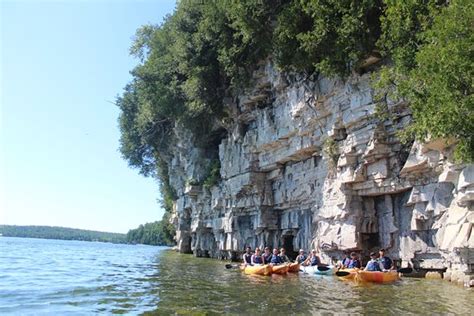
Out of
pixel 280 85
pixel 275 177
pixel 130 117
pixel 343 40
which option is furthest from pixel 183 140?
pixel 343 40

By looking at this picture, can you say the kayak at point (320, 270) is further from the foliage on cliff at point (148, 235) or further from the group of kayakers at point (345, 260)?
the foliage on cliff at point (148, 235)

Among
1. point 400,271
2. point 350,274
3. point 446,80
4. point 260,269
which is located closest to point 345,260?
point 350,274

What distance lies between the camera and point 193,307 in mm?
12188

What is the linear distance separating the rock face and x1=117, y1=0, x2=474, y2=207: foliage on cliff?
1464mm

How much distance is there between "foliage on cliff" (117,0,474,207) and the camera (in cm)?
1474

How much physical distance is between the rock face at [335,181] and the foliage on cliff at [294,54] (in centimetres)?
146

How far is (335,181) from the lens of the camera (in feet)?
77.9

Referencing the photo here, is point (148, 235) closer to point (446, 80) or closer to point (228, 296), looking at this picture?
point (228, 296)

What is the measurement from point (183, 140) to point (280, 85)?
14.6m

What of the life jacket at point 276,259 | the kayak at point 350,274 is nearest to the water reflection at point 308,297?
the kayak at point 350,274

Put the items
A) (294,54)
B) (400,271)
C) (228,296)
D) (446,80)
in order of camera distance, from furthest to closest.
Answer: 1. (294,54)
2. (400,271)
3. (446,80)
4. (228,296)

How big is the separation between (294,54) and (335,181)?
7101 millimetres

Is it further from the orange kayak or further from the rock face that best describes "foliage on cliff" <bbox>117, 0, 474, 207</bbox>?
the orange kayak

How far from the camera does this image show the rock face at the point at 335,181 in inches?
721
